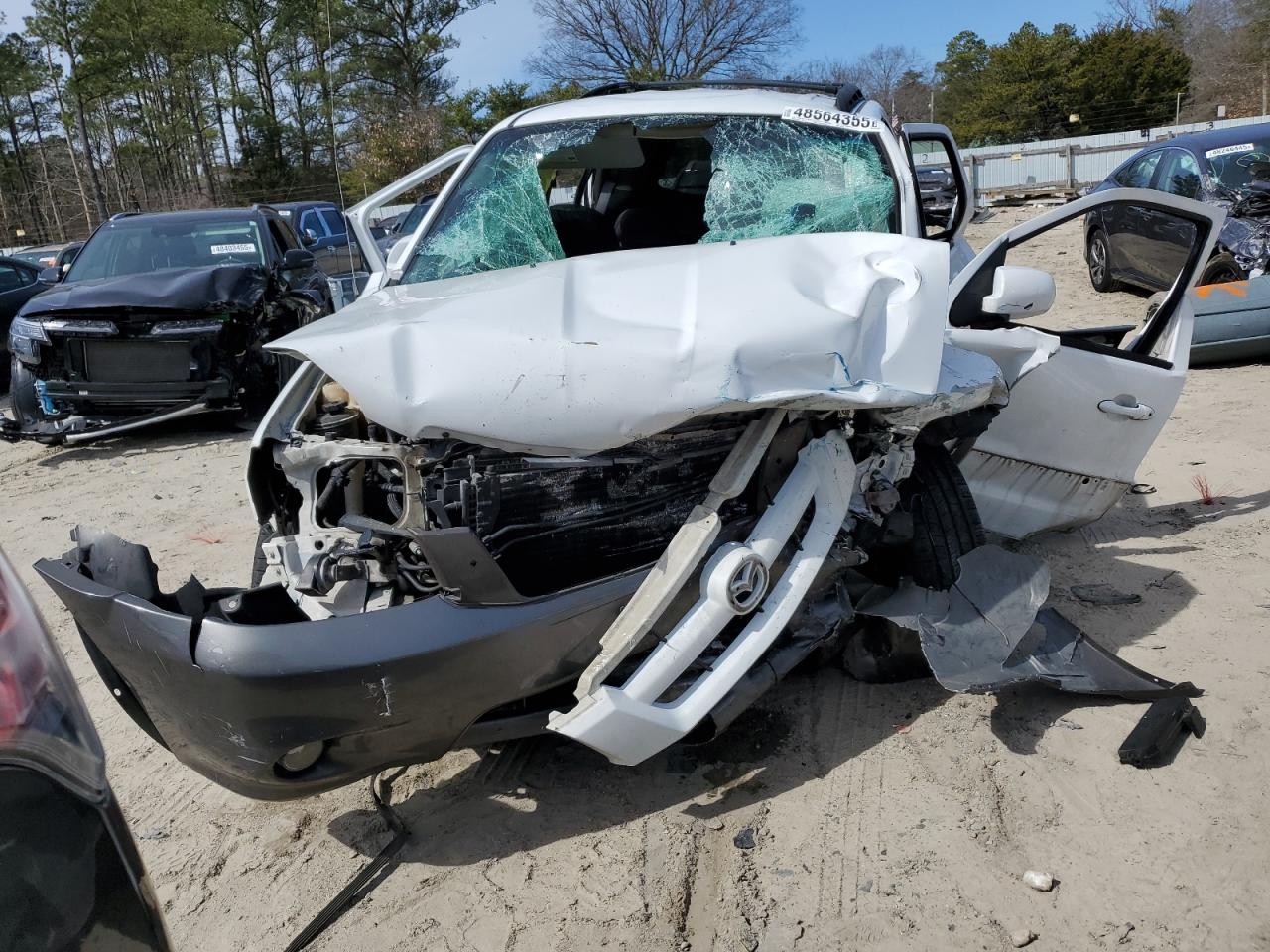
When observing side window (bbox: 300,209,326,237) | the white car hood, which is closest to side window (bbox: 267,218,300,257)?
side window (bbox: 300,209,326,237)

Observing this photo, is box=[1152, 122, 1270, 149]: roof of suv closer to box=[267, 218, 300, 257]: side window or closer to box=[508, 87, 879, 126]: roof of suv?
box=[508, 87, 879, 126]: roof of suv

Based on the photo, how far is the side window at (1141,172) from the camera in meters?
9.77

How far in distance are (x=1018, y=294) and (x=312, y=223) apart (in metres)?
11.1

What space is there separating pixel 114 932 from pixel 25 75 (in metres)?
40.4

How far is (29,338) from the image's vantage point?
23.7 ft

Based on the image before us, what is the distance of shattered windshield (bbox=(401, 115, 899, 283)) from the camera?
382 cm

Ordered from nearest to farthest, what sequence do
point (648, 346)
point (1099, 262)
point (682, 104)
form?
point (648, 346)
point (682, 104)
point (1099, 262)

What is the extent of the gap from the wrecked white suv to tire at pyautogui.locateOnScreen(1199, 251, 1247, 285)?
235 inches

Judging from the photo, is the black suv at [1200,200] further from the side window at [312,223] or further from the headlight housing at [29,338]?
the side window at [312,223]

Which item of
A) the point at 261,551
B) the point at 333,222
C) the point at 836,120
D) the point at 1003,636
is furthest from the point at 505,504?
the point at 333,222

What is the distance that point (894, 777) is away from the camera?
115 inches

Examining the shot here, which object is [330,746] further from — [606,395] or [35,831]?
[35,831]

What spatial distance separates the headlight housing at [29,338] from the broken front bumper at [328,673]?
220 inches

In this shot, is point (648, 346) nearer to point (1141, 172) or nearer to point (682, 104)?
point (682, 104)
